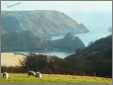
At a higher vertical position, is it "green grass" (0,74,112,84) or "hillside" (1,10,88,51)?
"hillside" (1,10,88,51)

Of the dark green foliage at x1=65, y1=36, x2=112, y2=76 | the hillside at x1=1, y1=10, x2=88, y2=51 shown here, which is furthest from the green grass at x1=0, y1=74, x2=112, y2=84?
the hillside at x1=1, y1=10, x2=88, y2=51

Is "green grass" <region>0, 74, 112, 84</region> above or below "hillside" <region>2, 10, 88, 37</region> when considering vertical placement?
below

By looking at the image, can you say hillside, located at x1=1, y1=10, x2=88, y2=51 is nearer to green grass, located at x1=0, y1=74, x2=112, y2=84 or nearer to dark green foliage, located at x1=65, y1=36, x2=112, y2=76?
dark green foliage, located at x1=65, y1=36, x2=112, y2=76

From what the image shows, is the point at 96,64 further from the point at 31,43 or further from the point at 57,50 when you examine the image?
the point at 31,43

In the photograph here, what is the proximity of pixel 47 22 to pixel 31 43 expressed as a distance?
54 centimetres

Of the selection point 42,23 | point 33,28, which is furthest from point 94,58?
point 33,28

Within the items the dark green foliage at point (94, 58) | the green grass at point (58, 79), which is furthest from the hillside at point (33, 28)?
the green grass at point (58, 79)

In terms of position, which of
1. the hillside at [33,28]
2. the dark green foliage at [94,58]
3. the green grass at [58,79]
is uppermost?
the hillside at [33,28]

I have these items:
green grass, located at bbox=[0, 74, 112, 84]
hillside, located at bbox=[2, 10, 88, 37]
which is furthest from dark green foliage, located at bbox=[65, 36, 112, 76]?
hillside, located at bbox=[2, 10, 88, 37]

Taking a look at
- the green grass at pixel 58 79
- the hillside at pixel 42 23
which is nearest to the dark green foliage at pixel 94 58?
the green grass at pixel 58 79

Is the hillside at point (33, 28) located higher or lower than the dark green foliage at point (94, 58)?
higher

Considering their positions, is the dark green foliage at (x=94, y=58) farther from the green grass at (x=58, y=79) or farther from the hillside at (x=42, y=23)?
the hillside at (x=42, y=23)

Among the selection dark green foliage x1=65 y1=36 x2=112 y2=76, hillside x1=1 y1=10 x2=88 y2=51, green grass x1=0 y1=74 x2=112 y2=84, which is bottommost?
green grass x1=0 y1=74 x2=112 y2=84

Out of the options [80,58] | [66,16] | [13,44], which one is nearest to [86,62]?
[80,58]
